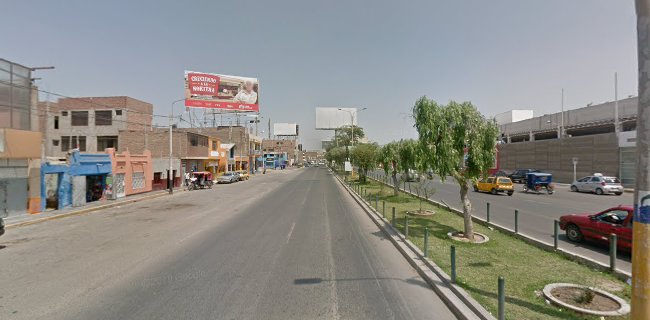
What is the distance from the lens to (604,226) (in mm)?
8867

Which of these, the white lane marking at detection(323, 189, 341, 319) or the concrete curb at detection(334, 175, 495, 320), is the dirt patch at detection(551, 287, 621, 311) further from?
the white lane marking at detection(323, 189, 341, 319)

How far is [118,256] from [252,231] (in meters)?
4.33

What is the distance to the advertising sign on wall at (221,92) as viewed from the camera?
4538 centimetres

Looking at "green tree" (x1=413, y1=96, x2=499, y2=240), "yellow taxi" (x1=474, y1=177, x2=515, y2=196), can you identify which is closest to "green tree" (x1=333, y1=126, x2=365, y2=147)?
"yellow taxi" (x1=474, y1=177, x2=515, y2=196)

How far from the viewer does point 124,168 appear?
2520 cm

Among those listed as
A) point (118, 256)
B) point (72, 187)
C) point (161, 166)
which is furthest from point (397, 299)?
point (161, 166)

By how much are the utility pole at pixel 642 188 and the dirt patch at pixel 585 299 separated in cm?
177

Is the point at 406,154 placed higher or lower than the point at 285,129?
lower

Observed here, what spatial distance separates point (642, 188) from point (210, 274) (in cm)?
759

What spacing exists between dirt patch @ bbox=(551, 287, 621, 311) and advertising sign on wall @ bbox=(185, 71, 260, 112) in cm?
4745

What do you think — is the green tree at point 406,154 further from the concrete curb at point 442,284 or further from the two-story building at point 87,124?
the two-story building at point 87,124

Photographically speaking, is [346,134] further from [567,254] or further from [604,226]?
[567,254]

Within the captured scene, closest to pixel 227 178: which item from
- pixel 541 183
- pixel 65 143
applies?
pixel 65 143

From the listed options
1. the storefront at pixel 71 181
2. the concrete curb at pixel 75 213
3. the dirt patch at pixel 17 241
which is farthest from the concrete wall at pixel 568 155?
the storefront at pixel 71 181
